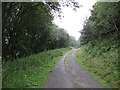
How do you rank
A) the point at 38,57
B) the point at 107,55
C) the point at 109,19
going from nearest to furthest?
the point at 107,55
the point at 38,57
the point at 109,19

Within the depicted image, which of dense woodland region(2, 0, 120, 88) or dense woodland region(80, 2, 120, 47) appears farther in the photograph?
dense woodland region(80, 2, 120, 47)

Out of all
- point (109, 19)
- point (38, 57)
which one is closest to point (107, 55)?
point (109, 19)

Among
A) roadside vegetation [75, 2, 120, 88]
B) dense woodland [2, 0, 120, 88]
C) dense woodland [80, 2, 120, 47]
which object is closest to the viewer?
dense woodland [2, 0, 120, 88]

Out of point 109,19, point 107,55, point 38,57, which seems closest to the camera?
point 107,55

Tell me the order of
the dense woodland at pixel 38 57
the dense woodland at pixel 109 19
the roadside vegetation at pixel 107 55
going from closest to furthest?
the dense woodland at pixel 38 57 → the roadside vegetation at pixel 107 55 → the dense woodland at pixel 109 19

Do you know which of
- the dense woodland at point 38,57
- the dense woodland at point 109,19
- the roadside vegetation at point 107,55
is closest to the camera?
the dense woodland at point 38,57

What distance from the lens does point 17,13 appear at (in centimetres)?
2538

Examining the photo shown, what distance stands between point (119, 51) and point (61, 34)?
6155cm

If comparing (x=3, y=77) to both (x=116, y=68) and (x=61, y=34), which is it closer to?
(x=116, y=68)

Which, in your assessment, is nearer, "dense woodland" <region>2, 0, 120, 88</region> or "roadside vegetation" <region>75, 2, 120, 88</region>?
"dense woodland" <region>2, 0, 120, 88</region>

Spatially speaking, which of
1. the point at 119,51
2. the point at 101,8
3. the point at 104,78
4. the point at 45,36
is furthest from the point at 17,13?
the point at 45,36

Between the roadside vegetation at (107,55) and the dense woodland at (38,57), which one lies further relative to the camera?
the roadside vegetation at (107,55)

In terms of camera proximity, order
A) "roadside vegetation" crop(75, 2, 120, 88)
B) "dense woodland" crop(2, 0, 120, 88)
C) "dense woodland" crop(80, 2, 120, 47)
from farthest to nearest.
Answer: "dense woodland" crop(80, 2, 120, 47)
"roadside vegetation" crop(75, 2, 120, 88)
"dense woodland" crop(2, 0, 120, 88)

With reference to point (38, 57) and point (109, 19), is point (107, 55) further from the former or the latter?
point (38, 57)
